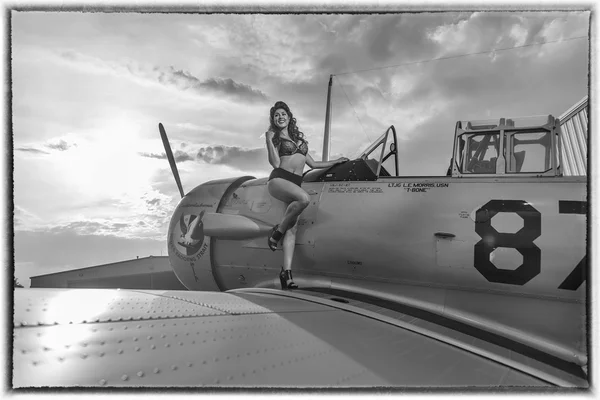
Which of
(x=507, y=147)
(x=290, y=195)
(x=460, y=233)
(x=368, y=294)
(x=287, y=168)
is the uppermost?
(x=507, y=147)

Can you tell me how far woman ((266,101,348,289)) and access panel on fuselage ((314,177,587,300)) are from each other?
280mm

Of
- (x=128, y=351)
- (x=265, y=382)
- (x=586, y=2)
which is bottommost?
(x=265, y=382)

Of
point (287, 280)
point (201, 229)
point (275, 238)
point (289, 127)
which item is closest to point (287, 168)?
point (289, 127)

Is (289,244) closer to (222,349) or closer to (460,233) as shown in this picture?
(460,233)

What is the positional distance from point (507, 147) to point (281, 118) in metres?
1.41

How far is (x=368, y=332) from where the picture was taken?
1.56m

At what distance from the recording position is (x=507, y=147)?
229 centimetres

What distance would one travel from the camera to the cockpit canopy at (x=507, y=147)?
7.22 ft

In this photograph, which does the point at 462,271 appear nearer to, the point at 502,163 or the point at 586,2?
the point at 502,163

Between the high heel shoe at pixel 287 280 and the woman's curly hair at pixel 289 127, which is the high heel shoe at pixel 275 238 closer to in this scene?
the high heel shoe at pixel 287 280

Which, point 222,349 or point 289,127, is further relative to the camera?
point 289,127

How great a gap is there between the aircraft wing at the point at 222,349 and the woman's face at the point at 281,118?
3.55ft

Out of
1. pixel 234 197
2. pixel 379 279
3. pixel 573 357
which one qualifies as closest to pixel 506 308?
pixel 573 357

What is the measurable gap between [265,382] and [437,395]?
562mm
